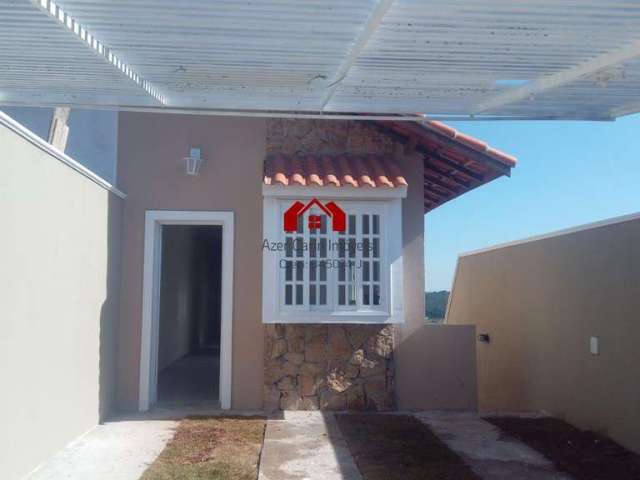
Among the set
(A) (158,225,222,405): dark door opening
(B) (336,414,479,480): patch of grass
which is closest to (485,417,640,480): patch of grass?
(B) (336,414,479,480): patch of grass

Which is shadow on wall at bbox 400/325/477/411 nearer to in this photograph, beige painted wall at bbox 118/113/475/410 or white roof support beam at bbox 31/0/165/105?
beige painted wall at bbox 118/113/475/410

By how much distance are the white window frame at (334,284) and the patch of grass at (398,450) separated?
159 centimetres

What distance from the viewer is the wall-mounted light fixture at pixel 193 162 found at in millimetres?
10945

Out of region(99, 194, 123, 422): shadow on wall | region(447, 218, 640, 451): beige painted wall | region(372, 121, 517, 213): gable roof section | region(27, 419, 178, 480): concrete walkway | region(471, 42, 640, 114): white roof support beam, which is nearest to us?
region(471, 42, 640, 114): white roof support beam

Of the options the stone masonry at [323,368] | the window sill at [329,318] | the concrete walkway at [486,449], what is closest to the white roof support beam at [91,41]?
the window sill at [329,318]

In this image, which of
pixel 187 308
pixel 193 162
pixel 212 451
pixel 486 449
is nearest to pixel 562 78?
pixel 486 449

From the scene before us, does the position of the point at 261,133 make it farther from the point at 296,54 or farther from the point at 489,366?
the point at 489,366

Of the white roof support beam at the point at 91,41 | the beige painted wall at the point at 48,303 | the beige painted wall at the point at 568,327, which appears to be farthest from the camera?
the beige painted wall at the point at 568,327

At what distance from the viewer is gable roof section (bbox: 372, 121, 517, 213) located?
10719mm

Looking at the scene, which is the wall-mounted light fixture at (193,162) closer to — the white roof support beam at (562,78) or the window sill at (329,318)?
the window sill at (329,318)

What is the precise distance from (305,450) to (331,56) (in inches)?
202

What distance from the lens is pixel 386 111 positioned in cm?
718

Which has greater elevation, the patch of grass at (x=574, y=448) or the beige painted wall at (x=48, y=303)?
the beige painted wall at (x=48, y=303)

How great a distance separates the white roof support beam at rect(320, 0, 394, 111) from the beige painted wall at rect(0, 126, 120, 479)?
330 cm
